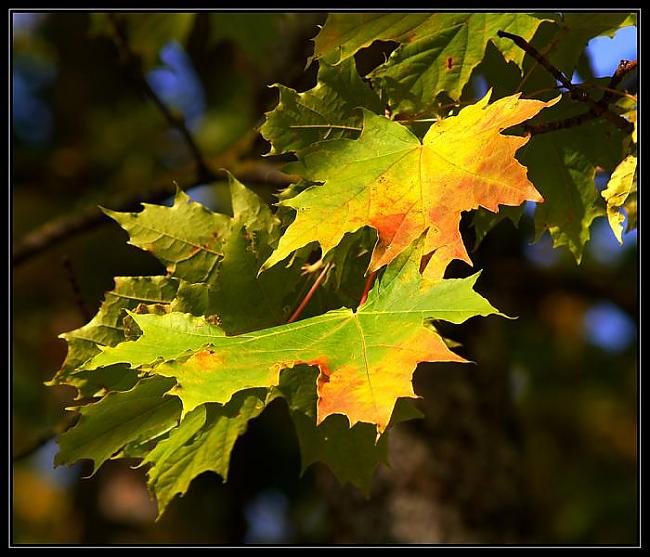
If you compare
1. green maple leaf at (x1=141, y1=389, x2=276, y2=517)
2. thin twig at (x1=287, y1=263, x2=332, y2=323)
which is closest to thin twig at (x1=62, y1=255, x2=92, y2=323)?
green maple leaf at (x1=141, y1=389, x2=276, y2=517)

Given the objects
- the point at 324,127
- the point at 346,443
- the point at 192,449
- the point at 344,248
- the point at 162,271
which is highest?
the point at 324,127

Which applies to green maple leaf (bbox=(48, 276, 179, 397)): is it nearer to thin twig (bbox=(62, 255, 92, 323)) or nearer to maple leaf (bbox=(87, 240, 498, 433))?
maple leaf (bbox=(87, 240, 498, 433))

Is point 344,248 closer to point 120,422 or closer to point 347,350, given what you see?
point 347,350

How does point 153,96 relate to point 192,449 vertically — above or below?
above

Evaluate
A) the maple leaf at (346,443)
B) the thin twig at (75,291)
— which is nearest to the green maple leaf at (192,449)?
the maple leaf at (346,443)

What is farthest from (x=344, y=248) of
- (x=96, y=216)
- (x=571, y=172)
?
(x=96, y=216)

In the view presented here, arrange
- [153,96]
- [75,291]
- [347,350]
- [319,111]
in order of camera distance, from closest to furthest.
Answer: [347,350] < [319,111] < [75,291] < [153,96]
